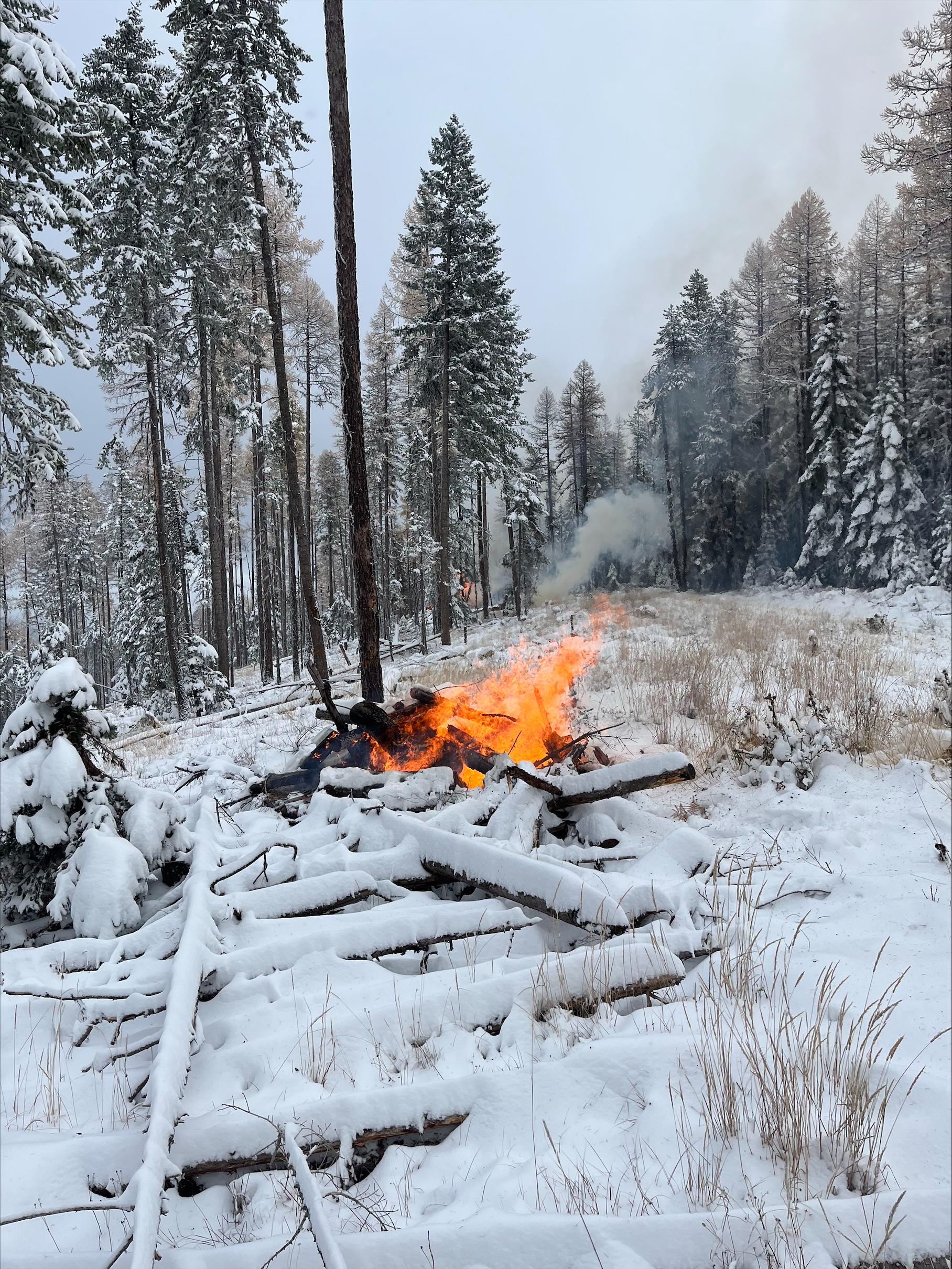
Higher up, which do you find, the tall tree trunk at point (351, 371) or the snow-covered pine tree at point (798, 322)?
the snow-covered pine tree at point (798, 322)

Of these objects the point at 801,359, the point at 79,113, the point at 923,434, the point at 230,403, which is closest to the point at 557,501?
the point at 801,359

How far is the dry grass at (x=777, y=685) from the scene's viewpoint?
4.89 metres

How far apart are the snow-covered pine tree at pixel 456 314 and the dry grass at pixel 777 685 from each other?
10.9m

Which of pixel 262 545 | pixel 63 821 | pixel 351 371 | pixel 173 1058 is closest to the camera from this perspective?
pixel 173 1058

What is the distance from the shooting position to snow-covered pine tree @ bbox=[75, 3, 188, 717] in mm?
13875

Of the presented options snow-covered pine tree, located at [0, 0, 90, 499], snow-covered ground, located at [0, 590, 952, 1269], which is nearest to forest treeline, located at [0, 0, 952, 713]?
snow-covered pine tree, located at [0, 0, 90, 499]

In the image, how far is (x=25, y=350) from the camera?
364 inches

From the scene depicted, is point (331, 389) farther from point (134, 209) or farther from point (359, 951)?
point (359, 951)

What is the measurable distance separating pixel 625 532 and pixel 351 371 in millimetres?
36123

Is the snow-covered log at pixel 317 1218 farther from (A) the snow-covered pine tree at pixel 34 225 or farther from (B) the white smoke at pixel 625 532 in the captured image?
(B) the white smoke at pixel 625 532

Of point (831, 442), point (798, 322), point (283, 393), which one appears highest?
point (798, 322)

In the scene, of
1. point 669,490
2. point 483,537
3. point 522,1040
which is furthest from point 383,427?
point 522,1040

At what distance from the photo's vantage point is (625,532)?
41406 millimetres

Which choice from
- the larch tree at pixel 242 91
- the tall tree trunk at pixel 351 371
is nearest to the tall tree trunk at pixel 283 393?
the larch tree at pixel 242 91
